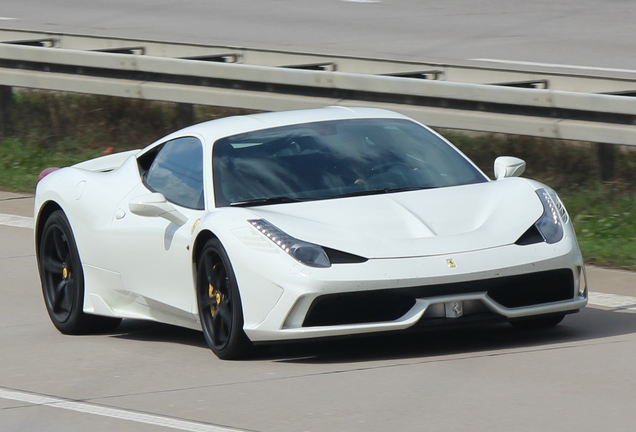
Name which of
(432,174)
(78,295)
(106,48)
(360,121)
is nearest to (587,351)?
(432,174)

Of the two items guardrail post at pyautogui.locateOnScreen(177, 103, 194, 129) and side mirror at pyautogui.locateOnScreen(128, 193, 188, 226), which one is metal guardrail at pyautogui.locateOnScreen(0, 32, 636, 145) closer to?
guardrail post at pyautogui.locateOnScreen(177, 103, 194, 129)

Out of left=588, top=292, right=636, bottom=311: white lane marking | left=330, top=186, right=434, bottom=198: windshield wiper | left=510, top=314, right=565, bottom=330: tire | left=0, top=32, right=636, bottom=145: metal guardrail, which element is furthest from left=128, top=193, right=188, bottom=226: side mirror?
left=0, top=32, right=636, bottom=145: metal guardrail

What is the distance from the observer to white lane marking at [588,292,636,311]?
7.64 metres

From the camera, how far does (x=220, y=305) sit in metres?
6.59

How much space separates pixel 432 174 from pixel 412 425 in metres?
2.25

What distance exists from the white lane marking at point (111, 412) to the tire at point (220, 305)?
2.84 ft

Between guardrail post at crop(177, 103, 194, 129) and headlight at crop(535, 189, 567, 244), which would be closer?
headlight at crop(535, 189, 567, 244)

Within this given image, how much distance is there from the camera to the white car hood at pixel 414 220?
6.22 m

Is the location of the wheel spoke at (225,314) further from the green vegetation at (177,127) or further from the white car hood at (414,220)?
the green vegetation at (177,127)

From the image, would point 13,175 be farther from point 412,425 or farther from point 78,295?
point 412,425

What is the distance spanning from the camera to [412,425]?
201 inches

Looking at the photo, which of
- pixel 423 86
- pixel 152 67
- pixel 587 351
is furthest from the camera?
pixel 152 67

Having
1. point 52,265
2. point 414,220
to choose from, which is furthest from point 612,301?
point 52,265

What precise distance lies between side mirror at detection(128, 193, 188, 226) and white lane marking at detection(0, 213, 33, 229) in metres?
4.17
